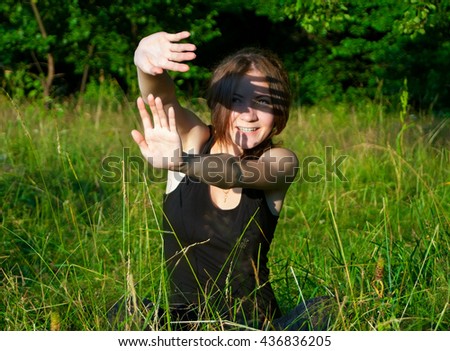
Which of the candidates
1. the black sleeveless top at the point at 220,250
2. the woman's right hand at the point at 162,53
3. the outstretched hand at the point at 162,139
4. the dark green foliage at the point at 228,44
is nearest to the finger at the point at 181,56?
the woman's right hand at the point at 162,53

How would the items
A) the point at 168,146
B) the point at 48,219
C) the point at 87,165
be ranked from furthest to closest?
the point at 87,165
the point at 48,219
the point at 168,146

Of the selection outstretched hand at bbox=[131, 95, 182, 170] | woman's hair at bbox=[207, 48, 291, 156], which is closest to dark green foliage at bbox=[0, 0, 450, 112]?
woman's hair at bbox=[207, 48, 291, 156]

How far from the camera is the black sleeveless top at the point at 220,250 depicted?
2.82 metres

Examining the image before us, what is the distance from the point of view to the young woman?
2.78m

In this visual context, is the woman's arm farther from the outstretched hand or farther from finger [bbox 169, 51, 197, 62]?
the outstretched hand

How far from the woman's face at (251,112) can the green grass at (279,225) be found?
363 millimetres

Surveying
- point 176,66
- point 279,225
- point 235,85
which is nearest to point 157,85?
point 235,85

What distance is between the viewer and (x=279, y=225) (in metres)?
5.34

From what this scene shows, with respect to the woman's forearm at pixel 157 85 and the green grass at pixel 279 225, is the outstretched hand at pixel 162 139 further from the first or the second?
the woman's forearm at pixel 157 85

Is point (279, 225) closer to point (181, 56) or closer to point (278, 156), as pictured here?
point (278, 156)

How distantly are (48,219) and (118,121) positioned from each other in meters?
2.65

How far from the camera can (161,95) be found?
2.96 metres

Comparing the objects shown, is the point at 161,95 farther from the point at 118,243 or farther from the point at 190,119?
the point at 118,243
